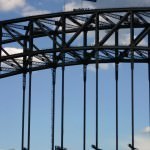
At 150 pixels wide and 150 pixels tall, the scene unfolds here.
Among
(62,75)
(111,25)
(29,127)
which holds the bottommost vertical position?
(29,127)

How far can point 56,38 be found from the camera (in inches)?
2095

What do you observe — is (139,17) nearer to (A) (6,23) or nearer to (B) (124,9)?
(B) (124,9)

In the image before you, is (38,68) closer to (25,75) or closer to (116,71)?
(25,75)

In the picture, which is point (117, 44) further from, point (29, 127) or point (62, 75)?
point (29, 127)

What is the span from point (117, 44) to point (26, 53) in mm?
6388

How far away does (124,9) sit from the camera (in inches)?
1969

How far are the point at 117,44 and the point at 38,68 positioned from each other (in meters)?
6.90

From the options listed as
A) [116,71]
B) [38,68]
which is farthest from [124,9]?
[38,68]

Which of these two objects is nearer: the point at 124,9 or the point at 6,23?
the point at 124,9

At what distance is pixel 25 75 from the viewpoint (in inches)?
2180

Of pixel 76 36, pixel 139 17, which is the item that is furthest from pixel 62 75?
pixel 139 17

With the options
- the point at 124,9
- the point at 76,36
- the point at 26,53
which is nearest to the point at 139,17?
the point at 124,9

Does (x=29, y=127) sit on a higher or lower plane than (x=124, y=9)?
lower

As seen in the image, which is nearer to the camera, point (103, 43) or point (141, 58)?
point (103, 43)
